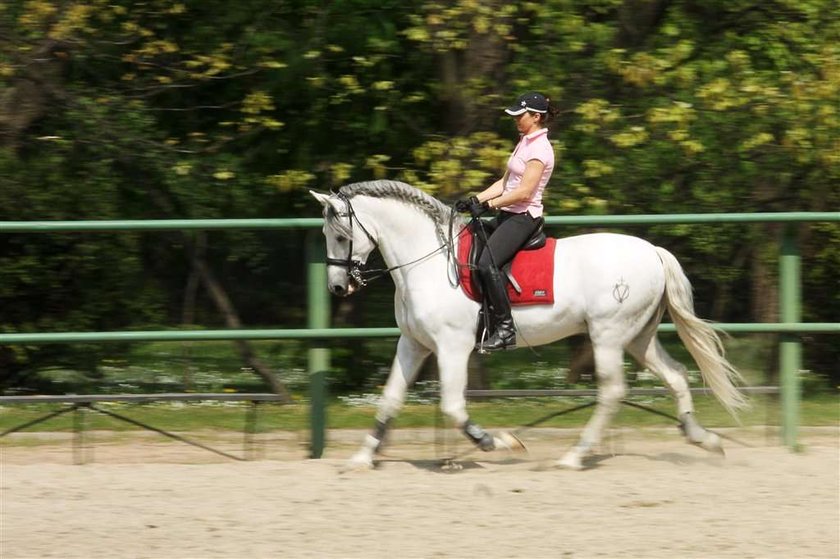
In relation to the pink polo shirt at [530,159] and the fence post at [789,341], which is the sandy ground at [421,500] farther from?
the pink polo shirt at [530,159]

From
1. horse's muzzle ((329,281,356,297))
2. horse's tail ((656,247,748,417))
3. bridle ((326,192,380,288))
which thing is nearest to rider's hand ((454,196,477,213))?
bridle ((326,192,380,288))

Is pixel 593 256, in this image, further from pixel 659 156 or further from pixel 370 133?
pixel 370 133

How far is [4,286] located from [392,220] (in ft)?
8.59

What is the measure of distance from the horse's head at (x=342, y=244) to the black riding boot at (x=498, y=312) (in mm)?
760

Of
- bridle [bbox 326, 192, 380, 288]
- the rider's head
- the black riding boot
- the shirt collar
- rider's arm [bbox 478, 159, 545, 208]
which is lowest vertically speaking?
the black riding boot

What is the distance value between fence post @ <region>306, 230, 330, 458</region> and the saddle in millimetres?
1023

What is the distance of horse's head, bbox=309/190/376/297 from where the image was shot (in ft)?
24.8

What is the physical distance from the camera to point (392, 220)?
7.74 metres

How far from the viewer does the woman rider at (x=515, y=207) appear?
7547 millimetres

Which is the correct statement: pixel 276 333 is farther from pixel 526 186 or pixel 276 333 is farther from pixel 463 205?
pixel 526 186

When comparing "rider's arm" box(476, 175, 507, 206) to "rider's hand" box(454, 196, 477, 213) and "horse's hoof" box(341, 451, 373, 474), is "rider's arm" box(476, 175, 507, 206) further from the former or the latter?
"horse's hoof" box(341, 451, 373, 474)

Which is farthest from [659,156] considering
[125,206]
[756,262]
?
[125,206]

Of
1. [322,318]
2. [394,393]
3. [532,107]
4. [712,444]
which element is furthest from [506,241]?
[712,444]

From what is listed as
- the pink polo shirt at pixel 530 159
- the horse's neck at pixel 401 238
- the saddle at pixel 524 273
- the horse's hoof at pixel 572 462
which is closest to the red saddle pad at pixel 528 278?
the saddle at pixel 524 273
